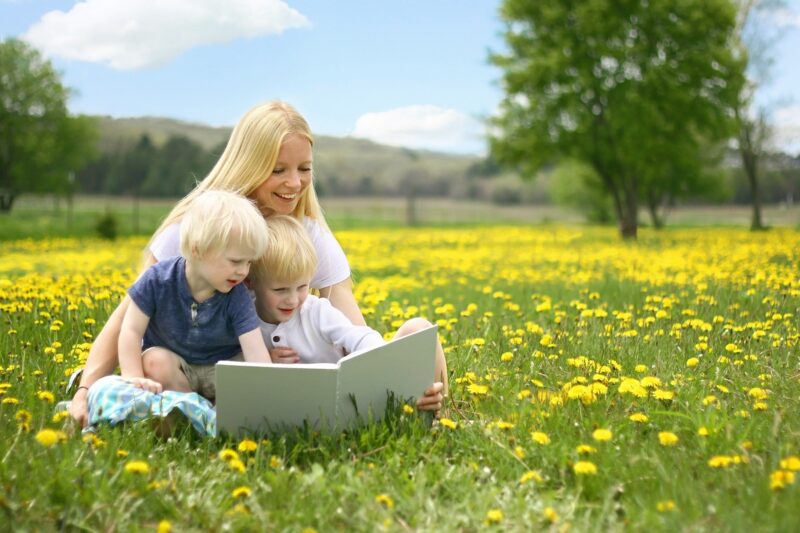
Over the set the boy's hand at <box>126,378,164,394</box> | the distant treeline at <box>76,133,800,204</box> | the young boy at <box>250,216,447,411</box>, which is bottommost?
the boy's hand at <box>126,378,164,394</box>

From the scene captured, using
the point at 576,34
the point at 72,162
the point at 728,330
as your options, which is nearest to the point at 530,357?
the point at 728,330

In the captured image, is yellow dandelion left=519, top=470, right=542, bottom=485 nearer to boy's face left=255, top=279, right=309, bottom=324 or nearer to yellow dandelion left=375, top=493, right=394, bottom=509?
yellow dandelion left=375, top=493, right=394, bottom=509

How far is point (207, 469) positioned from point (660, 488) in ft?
4.52

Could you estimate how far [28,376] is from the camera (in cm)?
351

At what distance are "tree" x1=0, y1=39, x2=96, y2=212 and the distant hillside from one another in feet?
11.7

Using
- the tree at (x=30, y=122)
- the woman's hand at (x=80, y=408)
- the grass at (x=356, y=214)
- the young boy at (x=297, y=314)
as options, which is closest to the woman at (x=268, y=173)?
the young boy at (x=297, y=314)

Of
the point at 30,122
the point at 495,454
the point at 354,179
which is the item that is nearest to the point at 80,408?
the point at 495,454

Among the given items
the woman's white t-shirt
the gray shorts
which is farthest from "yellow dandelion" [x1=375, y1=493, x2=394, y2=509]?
the woman's white t-shirt

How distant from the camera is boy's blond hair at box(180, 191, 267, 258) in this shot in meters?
2.95

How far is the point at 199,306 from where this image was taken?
321cm

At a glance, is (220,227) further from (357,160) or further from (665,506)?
(357,160)

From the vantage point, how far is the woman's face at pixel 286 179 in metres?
3.65

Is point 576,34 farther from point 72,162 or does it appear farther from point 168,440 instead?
point 72,162

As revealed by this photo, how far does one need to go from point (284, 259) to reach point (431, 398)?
0.79 meters
